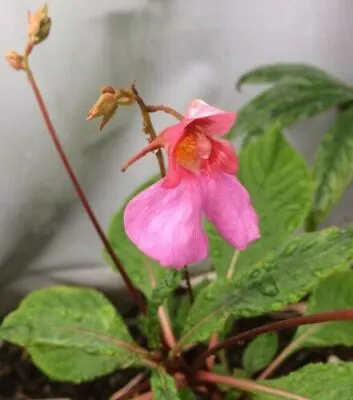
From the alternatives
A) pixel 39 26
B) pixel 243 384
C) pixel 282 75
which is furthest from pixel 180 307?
pixel 39 26

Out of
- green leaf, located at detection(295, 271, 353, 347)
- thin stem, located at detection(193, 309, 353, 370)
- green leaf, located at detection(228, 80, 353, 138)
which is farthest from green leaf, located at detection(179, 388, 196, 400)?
green leaf, located at detection(228, 80, 353, 138)

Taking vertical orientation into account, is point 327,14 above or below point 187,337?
above

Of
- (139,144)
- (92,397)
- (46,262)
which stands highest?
(139,144)

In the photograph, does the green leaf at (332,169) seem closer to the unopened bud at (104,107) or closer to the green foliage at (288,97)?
the green foliage at (288,97)

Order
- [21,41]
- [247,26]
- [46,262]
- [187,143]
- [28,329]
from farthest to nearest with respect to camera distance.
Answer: [46,262] < [247,26] < [21,41] < [28,329] < [187,143]

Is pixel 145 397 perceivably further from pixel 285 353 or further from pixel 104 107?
pixel 104 107

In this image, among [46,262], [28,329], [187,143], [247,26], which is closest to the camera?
[187,143]

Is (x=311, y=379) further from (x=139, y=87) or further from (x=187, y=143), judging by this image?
(x=139, y=87)

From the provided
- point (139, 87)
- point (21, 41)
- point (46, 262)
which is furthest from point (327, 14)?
point (46, 262)
